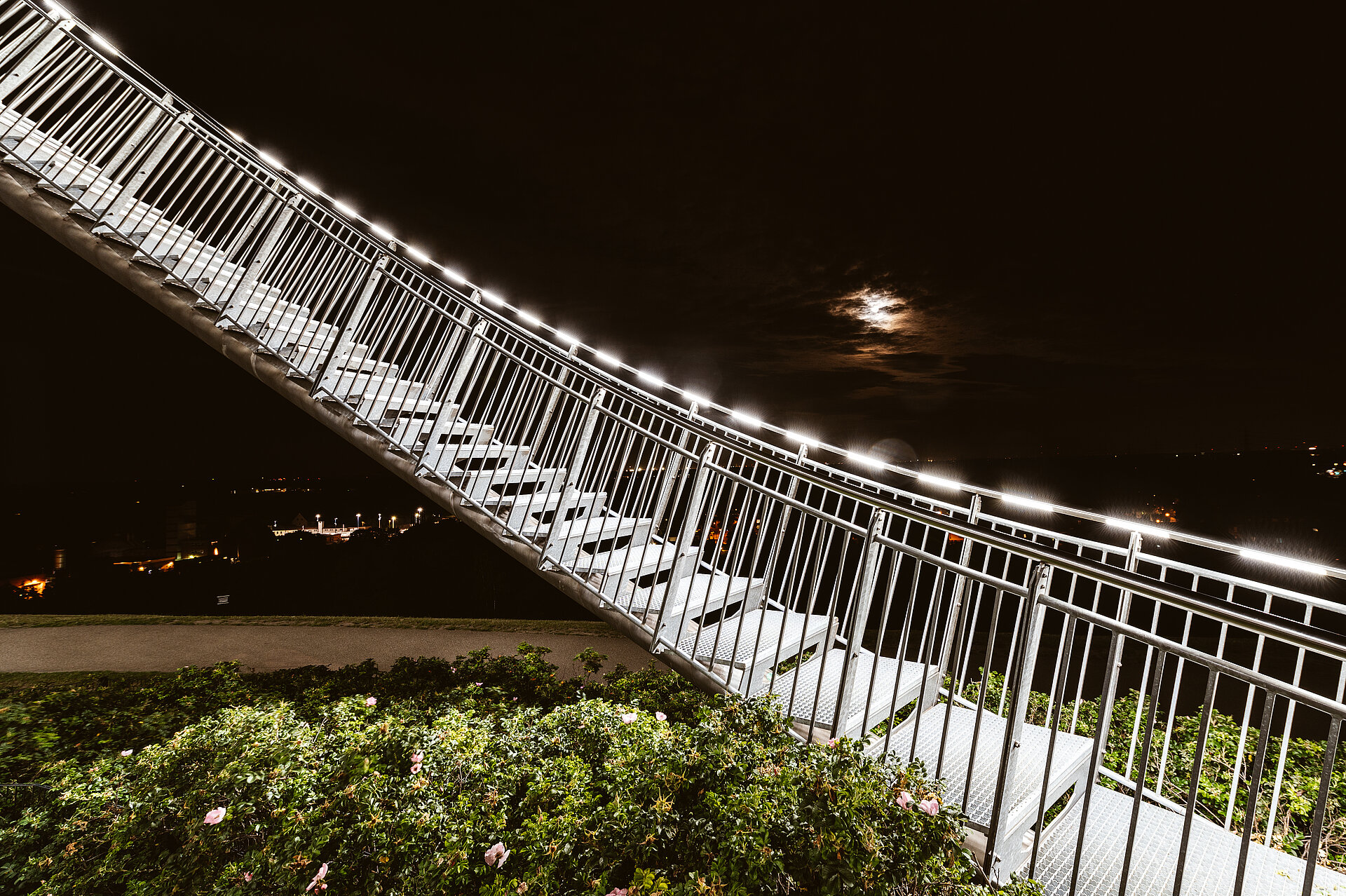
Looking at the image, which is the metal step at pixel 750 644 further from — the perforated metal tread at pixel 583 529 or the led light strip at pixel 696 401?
the led light strip at pixel 696 401

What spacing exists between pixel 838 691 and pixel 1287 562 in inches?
91.5

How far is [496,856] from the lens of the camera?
302cm

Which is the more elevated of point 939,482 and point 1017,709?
point 939,482

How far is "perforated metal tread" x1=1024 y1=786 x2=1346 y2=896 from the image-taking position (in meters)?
2.53

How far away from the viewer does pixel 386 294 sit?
661 centimetres

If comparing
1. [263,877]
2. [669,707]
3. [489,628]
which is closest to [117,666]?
[489,628]

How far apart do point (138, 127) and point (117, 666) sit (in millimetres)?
6795

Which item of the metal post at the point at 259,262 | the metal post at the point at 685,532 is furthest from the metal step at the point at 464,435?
the metal post at the point at 685,532

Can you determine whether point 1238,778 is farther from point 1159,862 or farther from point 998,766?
point 998,766

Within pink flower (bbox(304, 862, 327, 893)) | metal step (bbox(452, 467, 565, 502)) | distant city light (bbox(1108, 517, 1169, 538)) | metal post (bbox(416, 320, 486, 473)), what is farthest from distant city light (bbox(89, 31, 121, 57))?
distant city light (bbox(1108, 517, 1169, 538))

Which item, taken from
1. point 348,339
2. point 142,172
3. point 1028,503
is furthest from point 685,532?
point 142,172

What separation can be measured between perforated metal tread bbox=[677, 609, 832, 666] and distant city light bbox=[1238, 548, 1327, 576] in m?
2.28

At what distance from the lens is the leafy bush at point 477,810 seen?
101 inches

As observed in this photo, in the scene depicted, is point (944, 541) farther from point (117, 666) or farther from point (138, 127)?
point (117, 666)
